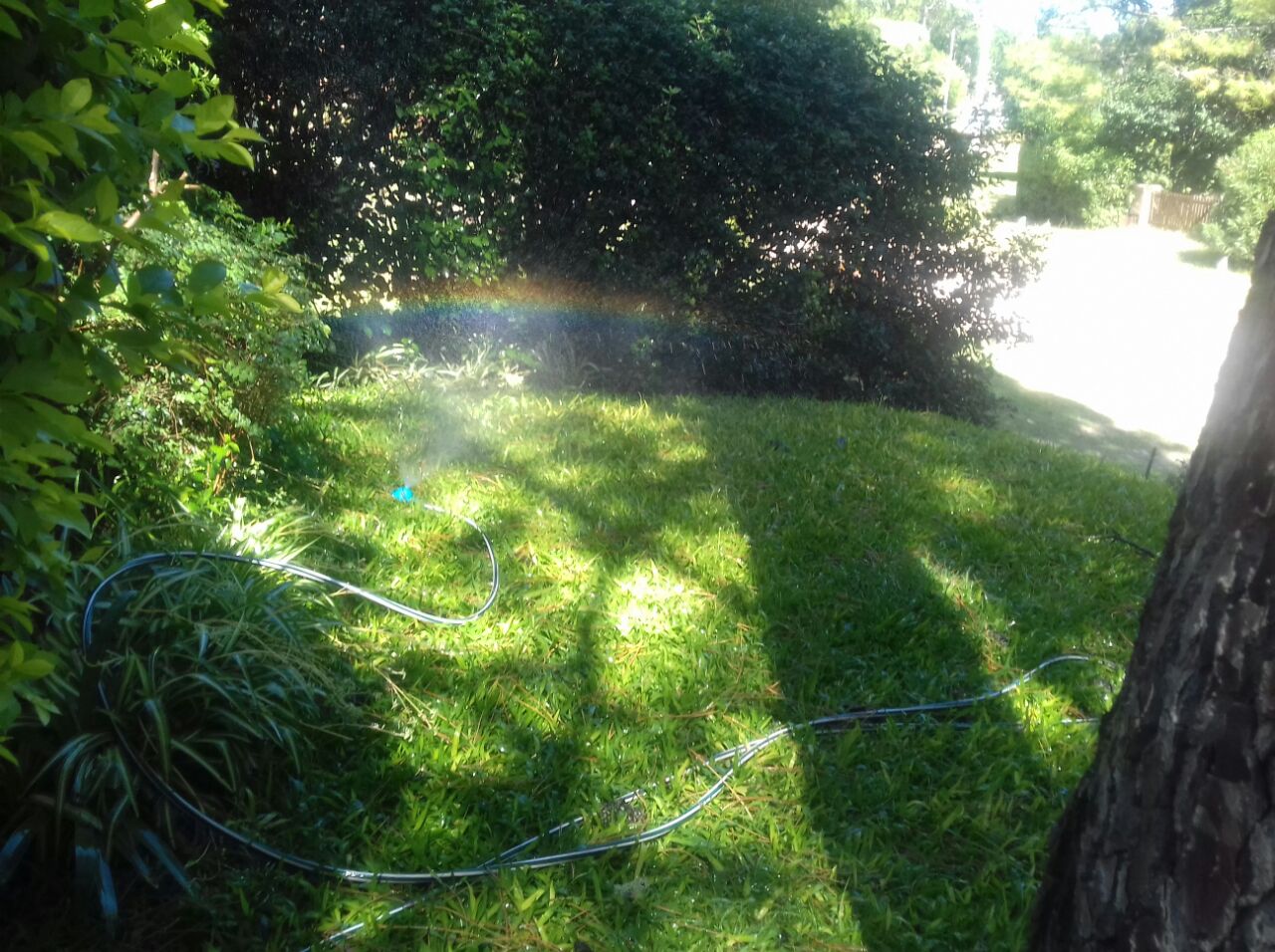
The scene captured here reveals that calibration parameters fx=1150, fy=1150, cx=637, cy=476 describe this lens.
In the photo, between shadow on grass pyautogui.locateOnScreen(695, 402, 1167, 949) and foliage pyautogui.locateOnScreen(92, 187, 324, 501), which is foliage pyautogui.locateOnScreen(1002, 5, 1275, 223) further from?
foliage pyautogui.locateOnScreen(92, 187, 324, 501)

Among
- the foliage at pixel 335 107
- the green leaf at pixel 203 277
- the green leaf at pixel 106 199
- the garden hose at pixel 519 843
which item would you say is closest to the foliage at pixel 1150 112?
the foliage at pixel 335 107

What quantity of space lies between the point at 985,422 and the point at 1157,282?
11.0 metres

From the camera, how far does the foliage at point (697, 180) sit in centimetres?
739

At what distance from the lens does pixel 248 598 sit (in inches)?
134

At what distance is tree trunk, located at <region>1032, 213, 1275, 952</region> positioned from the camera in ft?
5.29

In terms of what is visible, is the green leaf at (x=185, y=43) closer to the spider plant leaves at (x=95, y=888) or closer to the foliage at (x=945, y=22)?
the spider plant leaves at (x=95, y=888)

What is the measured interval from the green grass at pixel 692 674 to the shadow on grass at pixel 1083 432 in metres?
3.00

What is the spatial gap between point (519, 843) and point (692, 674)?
3.46ft

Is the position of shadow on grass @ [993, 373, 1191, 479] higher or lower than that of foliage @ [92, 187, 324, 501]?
lower

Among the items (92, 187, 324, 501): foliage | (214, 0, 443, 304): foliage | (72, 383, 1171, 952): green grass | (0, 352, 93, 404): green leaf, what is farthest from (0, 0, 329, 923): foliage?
(214, 0, 443, 304): foliage

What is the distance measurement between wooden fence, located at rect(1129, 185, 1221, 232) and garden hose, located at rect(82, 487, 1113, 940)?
21.0m

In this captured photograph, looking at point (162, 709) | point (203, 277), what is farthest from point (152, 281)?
point (162, 709)

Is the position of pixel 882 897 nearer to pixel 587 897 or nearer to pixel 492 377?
pixel 587 897

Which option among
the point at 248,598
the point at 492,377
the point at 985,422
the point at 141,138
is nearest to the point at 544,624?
the point at 248,598
